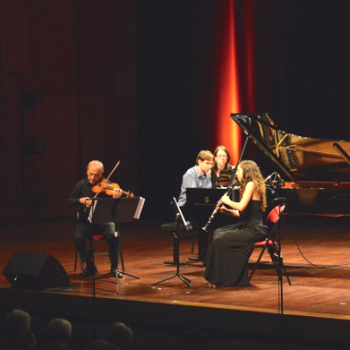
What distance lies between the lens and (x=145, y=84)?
1230 cm

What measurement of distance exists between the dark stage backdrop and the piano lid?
3513mm

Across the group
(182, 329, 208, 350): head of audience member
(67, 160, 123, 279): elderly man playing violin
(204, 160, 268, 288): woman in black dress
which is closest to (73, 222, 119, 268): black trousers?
(67, 160, 123, 279): elderly man playing violin

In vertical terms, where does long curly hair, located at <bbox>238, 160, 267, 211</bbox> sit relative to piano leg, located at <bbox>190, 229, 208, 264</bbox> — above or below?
above

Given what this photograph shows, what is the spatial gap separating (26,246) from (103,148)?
3.67 m

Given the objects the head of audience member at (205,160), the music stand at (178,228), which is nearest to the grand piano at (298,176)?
the music stand at (178,228)

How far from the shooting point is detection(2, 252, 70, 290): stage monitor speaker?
629cm

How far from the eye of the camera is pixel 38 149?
37.2ft

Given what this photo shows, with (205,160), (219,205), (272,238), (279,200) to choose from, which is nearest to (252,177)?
(279,200)

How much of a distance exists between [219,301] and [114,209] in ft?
3.98

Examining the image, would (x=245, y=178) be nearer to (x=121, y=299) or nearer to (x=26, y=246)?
(x=121, y=299)

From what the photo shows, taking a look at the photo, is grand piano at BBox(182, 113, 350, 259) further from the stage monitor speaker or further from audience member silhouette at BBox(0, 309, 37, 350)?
audience member silhouette at BBox(0, 309, 37, 350)

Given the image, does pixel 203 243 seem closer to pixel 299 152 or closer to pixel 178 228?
pixel 178 228

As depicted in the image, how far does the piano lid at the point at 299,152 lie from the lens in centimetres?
712

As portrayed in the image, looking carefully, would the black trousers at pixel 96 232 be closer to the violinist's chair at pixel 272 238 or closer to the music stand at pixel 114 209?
the music stand at pixel 114 209
